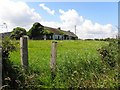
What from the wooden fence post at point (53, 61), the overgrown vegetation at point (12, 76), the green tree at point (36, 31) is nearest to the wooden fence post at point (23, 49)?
the overgrown vegetation at point (12, 76)

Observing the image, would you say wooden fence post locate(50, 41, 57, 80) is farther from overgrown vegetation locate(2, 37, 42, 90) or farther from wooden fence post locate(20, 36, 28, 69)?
overgrown vegetation locate(2, 37, 42, 90)

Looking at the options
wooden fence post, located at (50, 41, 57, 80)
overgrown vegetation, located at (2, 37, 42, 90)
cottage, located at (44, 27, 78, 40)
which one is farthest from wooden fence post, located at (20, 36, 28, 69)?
cottage, located at (44, 27, 78, 40)

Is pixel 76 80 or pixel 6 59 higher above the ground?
pixel 6 59

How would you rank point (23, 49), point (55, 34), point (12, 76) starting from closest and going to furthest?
point (12, 76), point (23, 49), point (55, 34)

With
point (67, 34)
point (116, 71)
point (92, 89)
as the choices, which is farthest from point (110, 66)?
point (67, 34)

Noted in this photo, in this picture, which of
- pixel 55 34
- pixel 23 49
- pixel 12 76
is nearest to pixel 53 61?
pixel 23 49

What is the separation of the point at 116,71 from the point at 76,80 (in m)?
1.24

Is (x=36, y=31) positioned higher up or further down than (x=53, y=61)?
higher up

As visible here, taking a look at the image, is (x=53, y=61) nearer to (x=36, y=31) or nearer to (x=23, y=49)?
(x=23, y=49)

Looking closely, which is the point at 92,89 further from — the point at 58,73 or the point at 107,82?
the point at 58,73

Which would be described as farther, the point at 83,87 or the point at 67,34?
the point at 67,34

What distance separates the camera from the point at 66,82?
8445 millimetres

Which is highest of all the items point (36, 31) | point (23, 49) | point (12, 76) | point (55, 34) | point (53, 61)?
point (36, 31)

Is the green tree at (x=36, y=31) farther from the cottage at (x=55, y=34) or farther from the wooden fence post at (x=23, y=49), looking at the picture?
the wooden fence post at (x=23, y=49)
